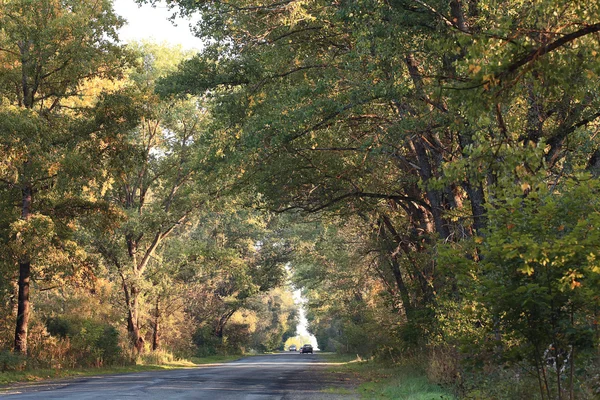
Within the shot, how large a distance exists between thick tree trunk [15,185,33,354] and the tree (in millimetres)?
33

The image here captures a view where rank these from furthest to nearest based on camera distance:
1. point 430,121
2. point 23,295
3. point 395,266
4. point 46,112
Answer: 1. point 395,266
2. point 23,295
3. point 46,112
4. point 430,121

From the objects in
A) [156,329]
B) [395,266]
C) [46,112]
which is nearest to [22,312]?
[46,112]

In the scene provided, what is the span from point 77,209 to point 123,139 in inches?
132

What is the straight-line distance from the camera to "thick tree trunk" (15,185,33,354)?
20.8 metres

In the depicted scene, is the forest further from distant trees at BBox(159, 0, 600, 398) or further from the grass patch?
the grass patch

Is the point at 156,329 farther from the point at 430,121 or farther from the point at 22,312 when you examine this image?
the point at 430,121

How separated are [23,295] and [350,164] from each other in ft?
42.1

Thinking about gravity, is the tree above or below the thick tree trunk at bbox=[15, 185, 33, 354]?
above

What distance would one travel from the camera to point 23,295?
70.5ft

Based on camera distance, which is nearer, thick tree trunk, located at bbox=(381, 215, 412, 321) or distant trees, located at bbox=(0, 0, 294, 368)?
distant trees, located at bbox=(0, 0, 294, 368)

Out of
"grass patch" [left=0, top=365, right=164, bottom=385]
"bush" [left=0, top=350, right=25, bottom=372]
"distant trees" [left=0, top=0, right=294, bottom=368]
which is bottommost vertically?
"grass patch" [left=0, top=365, right=164, bottom=385]

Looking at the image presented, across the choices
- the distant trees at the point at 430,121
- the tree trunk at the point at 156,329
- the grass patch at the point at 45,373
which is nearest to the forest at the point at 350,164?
the distant trees at the point at 430,121

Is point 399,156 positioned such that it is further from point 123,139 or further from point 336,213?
point 123,139

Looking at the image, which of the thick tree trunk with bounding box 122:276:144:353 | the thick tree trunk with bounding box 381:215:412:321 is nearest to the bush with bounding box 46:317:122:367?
the thick tree trunk with bounding box 122:276:144:353
